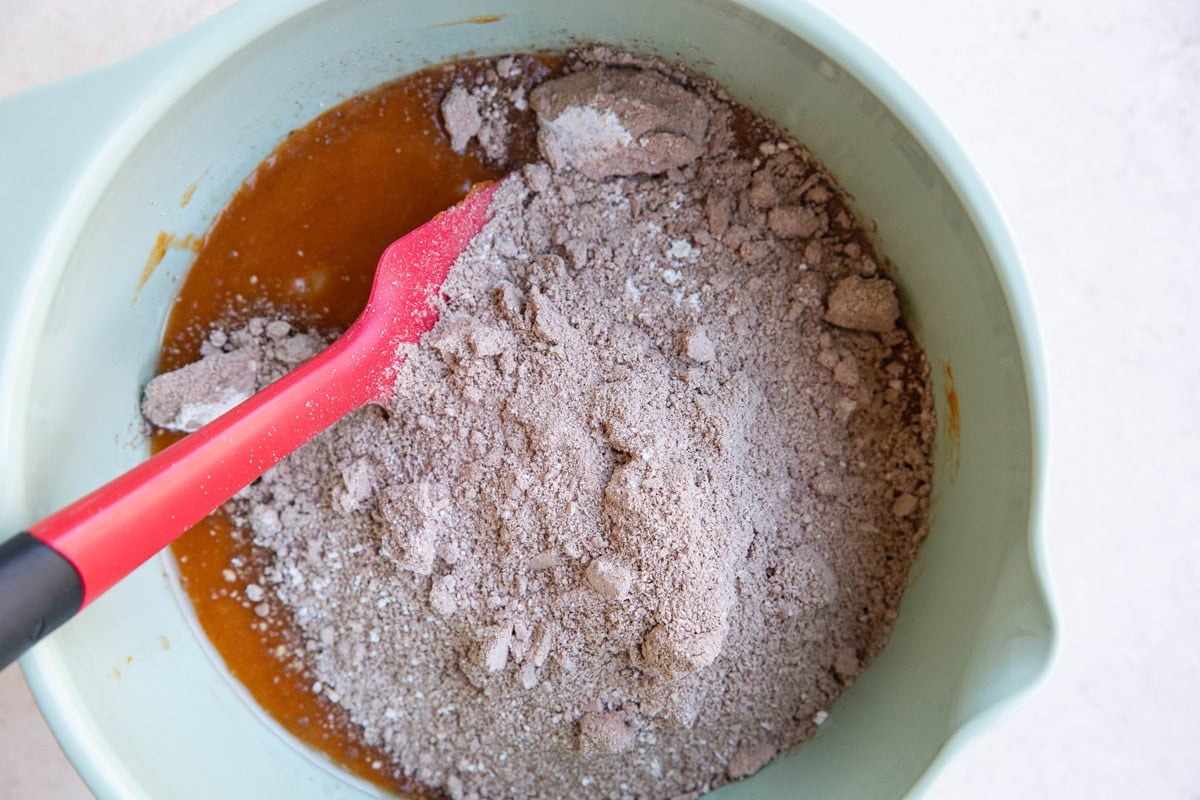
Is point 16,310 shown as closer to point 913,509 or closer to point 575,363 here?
point 575,363

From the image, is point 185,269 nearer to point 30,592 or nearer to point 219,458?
point 219,458

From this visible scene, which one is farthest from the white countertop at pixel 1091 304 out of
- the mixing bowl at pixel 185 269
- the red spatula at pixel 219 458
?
the red spatula at pixel 219 458

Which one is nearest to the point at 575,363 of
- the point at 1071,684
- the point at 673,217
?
the point at 673,217

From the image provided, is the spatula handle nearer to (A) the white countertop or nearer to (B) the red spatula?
(B) the red spatula

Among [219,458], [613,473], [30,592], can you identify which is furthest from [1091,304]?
[30,592]

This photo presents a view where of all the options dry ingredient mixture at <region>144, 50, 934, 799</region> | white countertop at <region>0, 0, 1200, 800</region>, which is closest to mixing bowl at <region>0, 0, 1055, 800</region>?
dry ingredient mixture at <region>144, 50, 934, 799</region>

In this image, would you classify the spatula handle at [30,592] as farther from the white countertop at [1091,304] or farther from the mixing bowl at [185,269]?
the white countertop at [1091,304]

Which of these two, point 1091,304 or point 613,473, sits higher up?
point 1091,304
